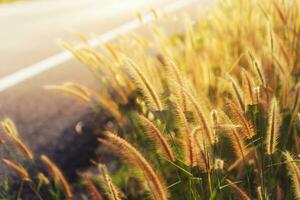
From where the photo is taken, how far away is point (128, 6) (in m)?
9.52

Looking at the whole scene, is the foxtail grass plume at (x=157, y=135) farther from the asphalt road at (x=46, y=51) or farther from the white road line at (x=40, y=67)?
the white road line at (x=40, y=67)

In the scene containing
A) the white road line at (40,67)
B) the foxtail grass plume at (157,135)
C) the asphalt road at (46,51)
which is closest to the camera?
the foxtail grass plume at (157,135)

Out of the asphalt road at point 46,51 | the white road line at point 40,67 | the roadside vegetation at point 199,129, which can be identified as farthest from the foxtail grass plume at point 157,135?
the white road line at point 40,67

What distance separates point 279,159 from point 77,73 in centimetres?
313

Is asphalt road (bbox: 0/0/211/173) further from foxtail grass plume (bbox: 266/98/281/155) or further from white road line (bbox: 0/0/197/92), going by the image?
foxtail grass plume (bbox: 266/98/281/155)

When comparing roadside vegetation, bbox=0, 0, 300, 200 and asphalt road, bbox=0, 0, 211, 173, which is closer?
roadside vegetation, bbox=0, 0, 300, 200

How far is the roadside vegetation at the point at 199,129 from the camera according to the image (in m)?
2.16

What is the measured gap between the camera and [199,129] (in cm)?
217

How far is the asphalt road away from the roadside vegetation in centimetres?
35

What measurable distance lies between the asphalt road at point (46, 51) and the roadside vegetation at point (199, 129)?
0.35 metres

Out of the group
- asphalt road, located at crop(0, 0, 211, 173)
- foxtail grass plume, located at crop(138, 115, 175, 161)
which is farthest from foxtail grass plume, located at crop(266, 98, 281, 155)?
asphalt road, located at crop(0, 0, 211, 173)

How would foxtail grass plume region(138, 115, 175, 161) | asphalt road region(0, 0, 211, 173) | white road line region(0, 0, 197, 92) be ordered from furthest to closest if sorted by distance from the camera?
1. white road line region(0, 0, 197, 92)
2. asphalt road region(0, 0, 211, 173)
3. foxtail grass plume region(138, 115, 175, 161)

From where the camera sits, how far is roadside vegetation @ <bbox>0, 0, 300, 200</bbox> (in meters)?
2.16

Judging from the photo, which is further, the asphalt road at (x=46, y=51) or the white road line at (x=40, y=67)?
the white road line at (x=40, y=67)
